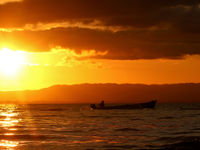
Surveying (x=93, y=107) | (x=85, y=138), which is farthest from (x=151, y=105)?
(x=85, y=138)

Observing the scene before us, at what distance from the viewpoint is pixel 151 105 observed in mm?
158000

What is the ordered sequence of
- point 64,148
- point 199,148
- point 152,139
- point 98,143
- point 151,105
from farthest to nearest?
point 151,105 → point 152,139 → point 98,143 → point 64,148 → point 199,148

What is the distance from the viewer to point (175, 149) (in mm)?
30281

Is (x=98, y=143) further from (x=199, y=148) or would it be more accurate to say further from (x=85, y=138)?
(x=199, y=148)

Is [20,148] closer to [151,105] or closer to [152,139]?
[152,139]

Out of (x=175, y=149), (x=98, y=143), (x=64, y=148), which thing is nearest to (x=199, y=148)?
(x=175, y=149)

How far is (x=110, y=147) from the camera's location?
109 ft

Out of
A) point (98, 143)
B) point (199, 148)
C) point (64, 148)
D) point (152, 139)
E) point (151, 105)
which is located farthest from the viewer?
point (151, 105)

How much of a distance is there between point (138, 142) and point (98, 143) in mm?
4553

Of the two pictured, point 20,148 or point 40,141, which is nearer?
point 20,148

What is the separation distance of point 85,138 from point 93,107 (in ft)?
412

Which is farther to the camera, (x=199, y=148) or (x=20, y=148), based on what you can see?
(x=20, y=148)

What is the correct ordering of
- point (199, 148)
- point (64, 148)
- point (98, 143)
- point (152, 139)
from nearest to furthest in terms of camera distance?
point (199, 148)
point (64, 148)
point (98, 143)
point (152, 139)

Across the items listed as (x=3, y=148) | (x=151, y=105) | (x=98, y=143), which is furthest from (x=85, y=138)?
(x=151, y=105)
